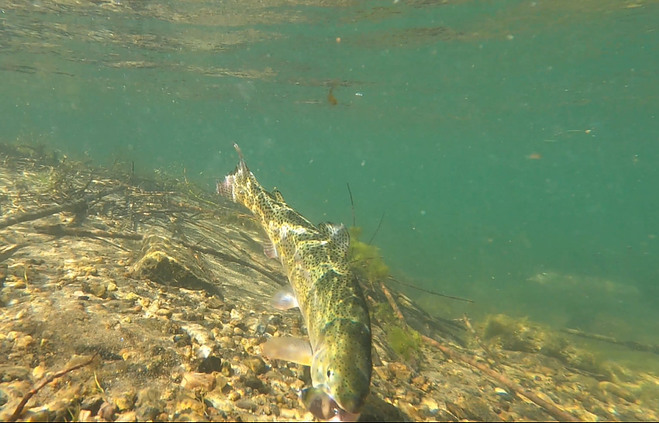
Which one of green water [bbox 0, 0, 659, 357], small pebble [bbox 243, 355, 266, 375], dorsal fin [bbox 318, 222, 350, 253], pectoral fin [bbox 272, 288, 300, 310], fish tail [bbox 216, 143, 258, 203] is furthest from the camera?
green water [bbox 0, 0, 659, 357]

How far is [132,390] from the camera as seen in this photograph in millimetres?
2959

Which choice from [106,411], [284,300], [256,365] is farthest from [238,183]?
[106,411]

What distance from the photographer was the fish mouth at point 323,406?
2.49m

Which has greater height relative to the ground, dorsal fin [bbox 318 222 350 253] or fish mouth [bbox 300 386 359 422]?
dorsal fin [bbox 318 222 350 253]

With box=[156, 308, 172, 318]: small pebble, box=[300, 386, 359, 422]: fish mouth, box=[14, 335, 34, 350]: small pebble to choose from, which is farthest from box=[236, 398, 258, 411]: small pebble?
box=[14, 335, 34, 350]: small pebble

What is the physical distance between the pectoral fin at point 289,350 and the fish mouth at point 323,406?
281mm

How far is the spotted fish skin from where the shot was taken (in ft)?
8.38

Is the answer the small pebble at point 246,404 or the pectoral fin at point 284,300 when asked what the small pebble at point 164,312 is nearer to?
the pectoral fin at point 284,300

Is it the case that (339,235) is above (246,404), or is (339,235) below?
above

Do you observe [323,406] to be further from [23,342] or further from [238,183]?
[238,183]

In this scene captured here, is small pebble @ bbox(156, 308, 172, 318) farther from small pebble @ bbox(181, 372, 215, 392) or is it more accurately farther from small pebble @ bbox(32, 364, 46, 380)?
small pebble @ bbox(32, 364, 46, 380)

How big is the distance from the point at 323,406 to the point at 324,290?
43.1 inches

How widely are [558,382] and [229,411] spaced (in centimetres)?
575

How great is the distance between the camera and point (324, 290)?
135 inches
